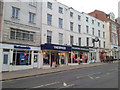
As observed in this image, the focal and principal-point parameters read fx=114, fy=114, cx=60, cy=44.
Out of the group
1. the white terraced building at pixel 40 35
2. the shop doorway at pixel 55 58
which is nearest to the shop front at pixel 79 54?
the white terraced building at pixel 40 35

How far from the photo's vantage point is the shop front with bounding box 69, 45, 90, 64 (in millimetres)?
23544

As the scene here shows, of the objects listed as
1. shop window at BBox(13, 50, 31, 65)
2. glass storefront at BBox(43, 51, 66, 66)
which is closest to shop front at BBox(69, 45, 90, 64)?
glass storefront at BBox(43, 51, 66, 66)

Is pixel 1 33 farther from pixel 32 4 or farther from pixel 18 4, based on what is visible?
pixel 32 4

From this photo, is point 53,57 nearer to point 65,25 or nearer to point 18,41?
point 18,41

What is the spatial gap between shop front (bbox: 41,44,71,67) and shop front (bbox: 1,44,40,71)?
4.62ft

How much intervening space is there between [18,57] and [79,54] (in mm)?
13934

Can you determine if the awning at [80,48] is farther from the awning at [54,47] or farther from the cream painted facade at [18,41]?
the cream painted facade at [18,41]

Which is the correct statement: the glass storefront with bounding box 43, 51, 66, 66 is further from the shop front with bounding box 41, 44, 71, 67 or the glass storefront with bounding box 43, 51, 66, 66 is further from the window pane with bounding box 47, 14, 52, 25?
the window pane with bounding box 47, 14, 52, 25

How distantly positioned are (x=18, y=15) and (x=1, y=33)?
379 centimetres

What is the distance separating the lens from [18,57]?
16.0 m

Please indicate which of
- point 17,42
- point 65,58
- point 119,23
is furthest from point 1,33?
point 119,23

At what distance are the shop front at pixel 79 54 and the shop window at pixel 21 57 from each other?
→ 945 cm

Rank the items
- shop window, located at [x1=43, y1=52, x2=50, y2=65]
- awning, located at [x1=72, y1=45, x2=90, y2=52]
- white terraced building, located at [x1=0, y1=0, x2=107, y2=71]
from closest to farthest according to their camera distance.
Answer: white terraced building, located at [x1=0, y1=0, x2=107, y2=71] < shop window, located at [x1=43, y1=52, x2=50, y2=65] < awning, located at [x1=72, y1=45, x2=90, y2=52]

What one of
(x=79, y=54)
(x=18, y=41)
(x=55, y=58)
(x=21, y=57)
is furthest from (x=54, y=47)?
(x=79, y=54)
